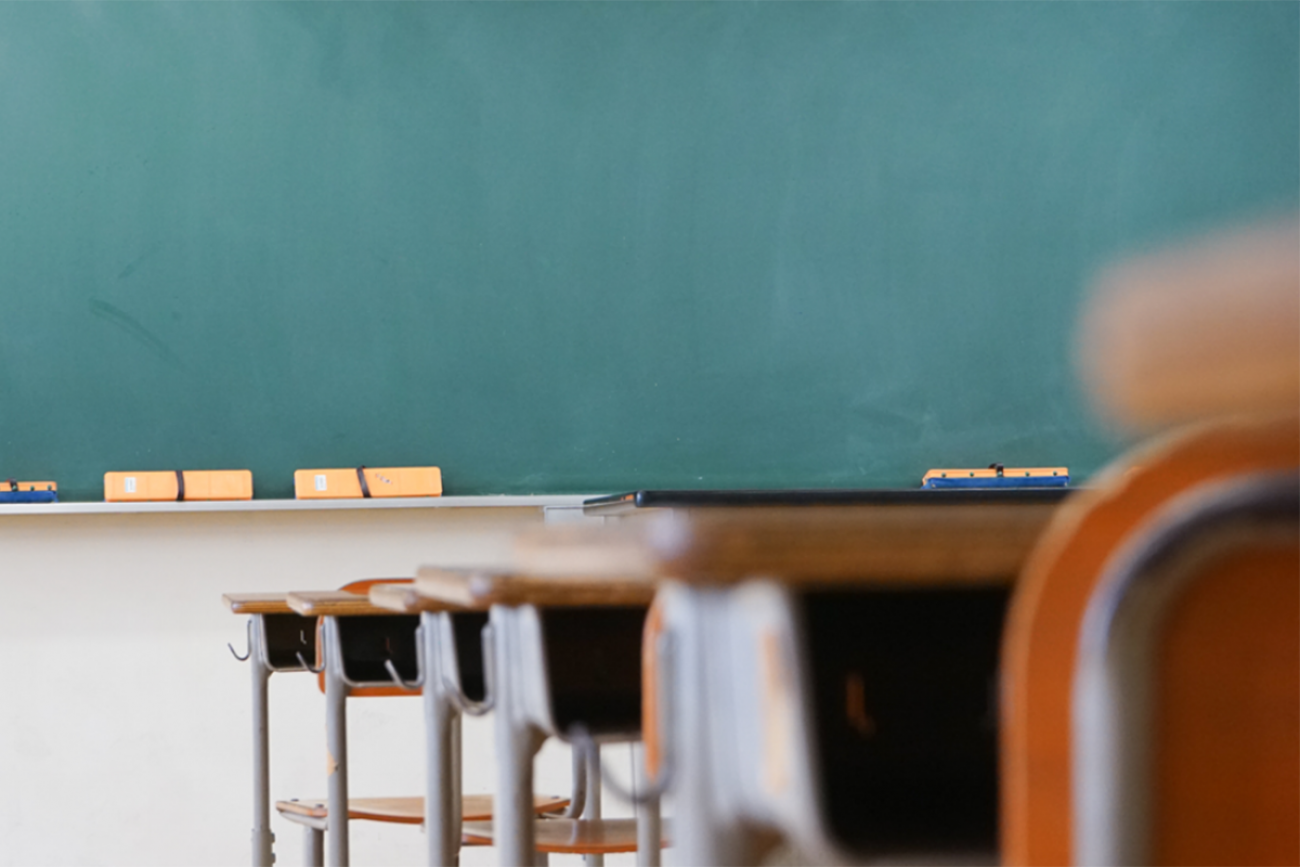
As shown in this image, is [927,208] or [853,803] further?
[927,208]

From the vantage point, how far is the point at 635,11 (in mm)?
3920

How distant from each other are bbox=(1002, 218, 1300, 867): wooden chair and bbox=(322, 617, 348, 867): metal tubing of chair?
1.99 m

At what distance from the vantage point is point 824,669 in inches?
34.7

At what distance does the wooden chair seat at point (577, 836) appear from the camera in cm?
223

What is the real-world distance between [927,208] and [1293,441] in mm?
3710

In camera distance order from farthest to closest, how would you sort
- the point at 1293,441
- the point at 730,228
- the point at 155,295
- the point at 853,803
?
the point at 730,228, the point at 155,295, the point at 853,803, the point at 1293,441

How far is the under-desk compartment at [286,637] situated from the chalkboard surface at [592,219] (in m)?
0.95

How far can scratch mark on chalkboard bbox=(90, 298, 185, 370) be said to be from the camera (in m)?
3.68

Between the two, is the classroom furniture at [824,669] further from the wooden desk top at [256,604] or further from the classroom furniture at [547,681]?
the wooden desk top at [256,604]

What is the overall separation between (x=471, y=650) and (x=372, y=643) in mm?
460

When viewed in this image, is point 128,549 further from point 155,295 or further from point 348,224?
point 348,224

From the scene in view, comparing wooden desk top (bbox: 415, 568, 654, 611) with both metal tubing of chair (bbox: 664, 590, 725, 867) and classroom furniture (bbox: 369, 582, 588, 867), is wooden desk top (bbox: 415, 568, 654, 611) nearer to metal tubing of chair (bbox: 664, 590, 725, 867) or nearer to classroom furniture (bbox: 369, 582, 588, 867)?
metal tubing of chair (bbox: 664, 590, 725, 867)

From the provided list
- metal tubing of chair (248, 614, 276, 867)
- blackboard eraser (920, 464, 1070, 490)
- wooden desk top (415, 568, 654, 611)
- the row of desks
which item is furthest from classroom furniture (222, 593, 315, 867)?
blackboard eraser (920, 464, 1070, 490)

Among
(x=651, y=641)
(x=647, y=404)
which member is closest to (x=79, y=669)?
(x=647, y=404)
